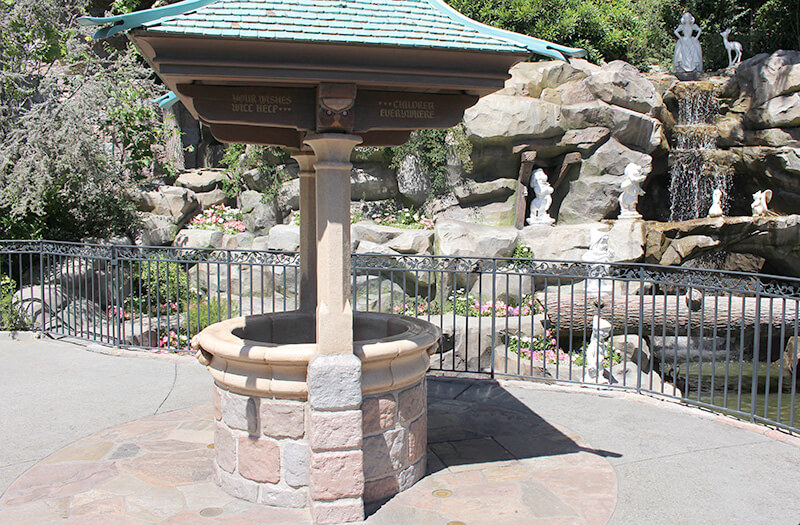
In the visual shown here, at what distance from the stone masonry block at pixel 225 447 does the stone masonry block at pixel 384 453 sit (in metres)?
0.85

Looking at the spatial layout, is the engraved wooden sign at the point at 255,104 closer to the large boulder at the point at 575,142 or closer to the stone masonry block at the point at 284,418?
the stone masonry block at the point at 284,418

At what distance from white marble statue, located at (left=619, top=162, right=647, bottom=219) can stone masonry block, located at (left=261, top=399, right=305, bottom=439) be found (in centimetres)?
1232

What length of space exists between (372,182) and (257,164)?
288 centimetres

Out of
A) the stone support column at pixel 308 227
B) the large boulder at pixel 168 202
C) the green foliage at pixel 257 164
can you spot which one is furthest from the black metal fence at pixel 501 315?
the stone support column at pixel 308 227

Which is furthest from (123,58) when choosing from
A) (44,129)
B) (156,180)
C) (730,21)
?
(730,21)

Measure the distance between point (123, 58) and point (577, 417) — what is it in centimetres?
1090

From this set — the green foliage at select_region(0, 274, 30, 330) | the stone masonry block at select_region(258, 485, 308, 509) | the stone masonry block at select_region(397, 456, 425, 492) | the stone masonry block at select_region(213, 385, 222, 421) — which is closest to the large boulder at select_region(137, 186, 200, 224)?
the green foliage at select_region(0, 274, 30, 330)

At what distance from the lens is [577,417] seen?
536cm

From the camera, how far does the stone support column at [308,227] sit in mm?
4911

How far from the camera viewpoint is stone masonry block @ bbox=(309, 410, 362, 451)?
3.58 meters

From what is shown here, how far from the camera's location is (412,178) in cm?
1554

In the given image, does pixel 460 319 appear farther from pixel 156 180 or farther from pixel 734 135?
pixel 734 135

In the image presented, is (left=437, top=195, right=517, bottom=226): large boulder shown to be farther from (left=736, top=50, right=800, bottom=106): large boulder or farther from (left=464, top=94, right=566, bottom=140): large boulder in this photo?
(left=736, top=50, right=800, bottom=106): large boulder

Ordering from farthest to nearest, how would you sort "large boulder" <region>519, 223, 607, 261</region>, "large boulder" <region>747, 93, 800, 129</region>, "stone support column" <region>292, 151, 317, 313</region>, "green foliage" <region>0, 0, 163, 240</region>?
1. "large boulder" <region>747, 93, 800, 129</region>
2. "large boulder" <region>519, 223, 607, 261</region>
3. "green foliage" <region>0, 0, 163, 240</region>
4. "stone support column" <region>292, 151, 317, 313</region>
